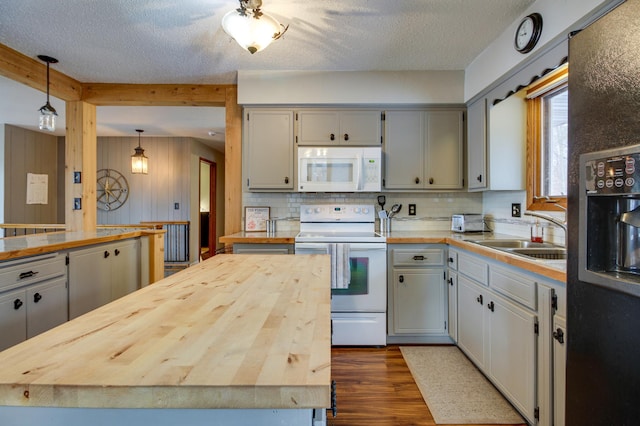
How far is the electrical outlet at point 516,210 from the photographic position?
261cm

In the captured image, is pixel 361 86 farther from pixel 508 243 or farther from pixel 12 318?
pixel 12 318

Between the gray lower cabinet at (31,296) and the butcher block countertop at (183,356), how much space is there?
1434 mm

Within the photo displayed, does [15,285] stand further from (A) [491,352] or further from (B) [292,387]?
(A) [491,352]

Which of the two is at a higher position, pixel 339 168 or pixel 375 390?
pixel 339 168

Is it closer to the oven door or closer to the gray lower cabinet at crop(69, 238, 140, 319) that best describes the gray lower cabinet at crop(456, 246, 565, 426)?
the oven door

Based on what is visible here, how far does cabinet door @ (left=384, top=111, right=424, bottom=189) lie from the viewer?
9.90 ft

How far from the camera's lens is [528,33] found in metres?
1.99

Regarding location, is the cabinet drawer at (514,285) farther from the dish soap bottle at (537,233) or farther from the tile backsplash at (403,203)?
the tile backsplash at (403,203)

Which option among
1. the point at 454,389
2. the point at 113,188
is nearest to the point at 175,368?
the point at 454,389

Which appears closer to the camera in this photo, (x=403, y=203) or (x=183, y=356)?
(x=183, y=356)

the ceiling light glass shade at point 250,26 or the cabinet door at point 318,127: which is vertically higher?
the ceiling light glass shade at point 250,26

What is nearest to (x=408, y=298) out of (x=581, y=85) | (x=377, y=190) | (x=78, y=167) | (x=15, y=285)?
(x=377, y=190)

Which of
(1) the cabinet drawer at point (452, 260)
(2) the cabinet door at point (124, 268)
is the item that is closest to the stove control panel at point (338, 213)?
(1) the cabinet drawer at point (452, 260)

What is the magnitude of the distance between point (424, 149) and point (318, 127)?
1.00 meters
